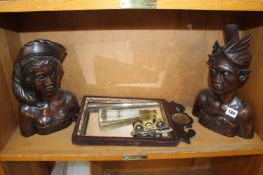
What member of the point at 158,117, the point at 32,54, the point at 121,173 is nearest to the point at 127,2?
the point at 32,54

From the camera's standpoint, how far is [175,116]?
31.3 inches

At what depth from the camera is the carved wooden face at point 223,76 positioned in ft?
2.08

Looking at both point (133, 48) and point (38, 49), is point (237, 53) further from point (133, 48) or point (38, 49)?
point (38, 49)

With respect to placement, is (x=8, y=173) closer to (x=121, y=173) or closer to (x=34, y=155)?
(x=34, y=155)

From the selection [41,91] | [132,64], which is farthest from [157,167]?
[41,91]

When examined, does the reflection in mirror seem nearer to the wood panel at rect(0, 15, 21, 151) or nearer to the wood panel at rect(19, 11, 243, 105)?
the wood panel at rect(19, 11, 243, 105)

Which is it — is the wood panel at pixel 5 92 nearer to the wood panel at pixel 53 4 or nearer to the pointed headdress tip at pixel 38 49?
the pointed headdress tip at pixel 38 49

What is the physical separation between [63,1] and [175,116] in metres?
0.55

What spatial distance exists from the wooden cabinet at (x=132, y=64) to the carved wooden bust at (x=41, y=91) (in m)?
0.04

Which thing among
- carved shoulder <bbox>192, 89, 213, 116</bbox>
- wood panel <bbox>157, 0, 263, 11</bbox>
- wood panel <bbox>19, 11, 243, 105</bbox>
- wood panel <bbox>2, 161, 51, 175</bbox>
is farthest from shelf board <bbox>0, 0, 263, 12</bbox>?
wood panel <bbox>2, 161, 51, 175</bbox>

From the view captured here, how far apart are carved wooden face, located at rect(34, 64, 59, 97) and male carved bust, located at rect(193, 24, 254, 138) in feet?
1.67

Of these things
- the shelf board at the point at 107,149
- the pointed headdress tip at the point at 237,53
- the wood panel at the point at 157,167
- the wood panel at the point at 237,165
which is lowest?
the wood panel at the point at 157,167

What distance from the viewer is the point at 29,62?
2.03 ft

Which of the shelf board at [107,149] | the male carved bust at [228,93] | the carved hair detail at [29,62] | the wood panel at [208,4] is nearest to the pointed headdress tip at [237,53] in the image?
the male carved bust at [228,93]
